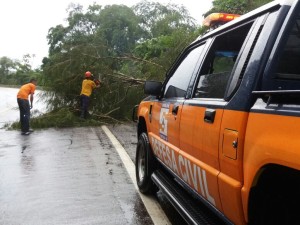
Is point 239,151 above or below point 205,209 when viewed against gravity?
above

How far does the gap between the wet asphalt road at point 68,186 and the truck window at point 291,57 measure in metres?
2.35

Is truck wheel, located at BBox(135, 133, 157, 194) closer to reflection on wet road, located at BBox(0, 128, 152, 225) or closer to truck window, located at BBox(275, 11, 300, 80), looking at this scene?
reflection on wet road, located at BBox(0, 128, 152, 225)

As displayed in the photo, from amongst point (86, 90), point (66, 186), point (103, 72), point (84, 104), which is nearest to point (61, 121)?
point (84, 104)

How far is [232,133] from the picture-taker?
2609mm

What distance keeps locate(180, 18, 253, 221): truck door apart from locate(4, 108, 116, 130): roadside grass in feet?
34.2

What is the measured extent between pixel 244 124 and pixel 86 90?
1197 centimetres

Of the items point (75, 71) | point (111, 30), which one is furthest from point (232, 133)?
point (111, 30)

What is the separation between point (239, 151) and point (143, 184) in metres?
3.06

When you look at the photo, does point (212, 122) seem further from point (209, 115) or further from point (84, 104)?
point (84, 104)

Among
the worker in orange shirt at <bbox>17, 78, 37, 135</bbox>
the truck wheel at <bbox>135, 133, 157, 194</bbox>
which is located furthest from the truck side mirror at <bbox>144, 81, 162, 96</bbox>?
the worker in orange shirt at <bbox>17, 78, 37, 135</bbox>

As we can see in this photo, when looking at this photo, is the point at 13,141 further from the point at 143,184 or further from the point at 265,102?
the point at 265,102

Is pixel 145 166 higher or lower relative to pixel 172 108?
lower

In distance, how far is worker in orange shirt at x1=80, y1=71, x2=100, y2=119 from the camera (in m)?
14.1

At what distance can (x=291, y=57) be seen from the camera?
A: 2646mm
